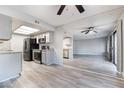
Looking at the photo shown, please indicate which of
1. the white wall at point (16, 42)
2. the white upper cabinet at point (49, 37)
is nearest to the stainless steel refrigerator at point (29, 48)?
the white wall at point (16, 42)

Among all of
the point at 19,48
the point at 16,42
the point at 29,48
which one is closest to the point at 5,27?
the point at 29,48

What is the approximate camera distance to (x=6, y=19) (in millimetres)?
3146

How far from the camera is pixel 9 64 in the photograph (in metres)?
2.96

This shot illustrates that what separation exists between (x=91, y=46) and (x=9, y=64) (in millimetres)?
11917

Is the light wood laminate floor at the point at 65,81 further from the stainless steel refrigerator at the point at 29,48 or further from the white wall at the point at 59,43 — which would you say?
the stainless steel refrigerator at the point at 29,48

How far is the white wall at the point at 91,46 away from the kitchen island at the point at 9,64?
11.0 metres

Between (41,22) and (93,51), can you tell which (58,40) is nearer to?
(41,22)

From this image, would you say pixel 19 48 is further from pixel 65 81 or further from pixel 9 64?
pixel 65 81

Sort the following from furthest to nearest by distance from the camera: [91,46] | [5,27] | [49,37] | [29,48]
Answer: [91,46]
[29,48]
[49,37]
[5,27]

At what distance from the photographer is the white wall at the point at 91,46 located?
12.8 m

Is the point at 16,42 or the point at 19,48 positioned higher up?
the point at 16,42

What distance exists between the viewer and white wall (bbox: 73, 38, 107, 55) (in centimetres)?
1278
